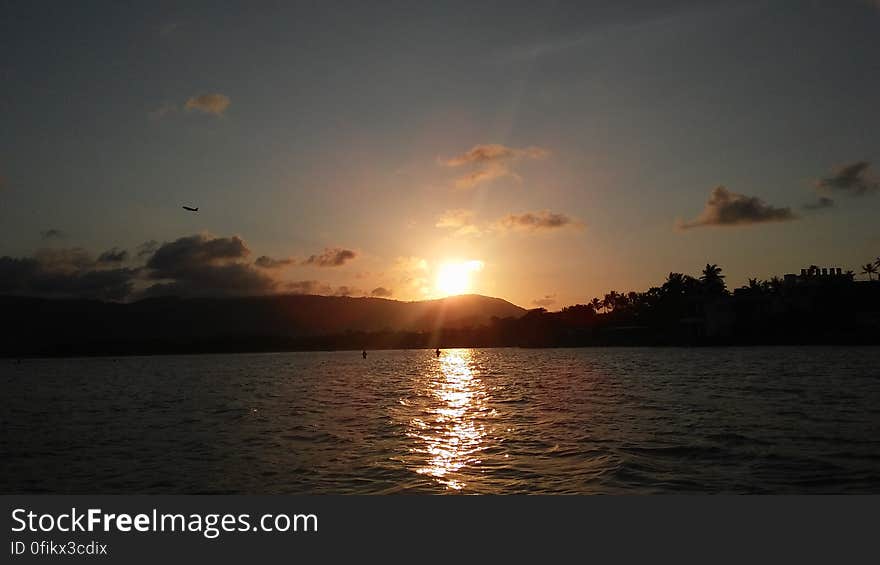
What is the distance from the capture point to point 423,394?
5716 cm

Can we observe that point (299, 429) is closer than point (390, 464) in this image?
No

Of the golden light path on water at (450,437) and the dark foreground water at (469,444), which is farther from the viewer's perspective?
the golden light path on water at (450,437)

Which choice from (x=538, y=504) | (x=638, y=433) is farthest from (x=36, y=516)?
(x=638, y=433)

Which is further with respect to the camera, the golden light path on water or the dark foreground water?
the golden light path on water

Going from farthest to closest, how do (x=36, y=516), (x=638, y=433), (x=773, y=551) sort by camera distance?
(x=638, y=433)
(x=36, y=516)
(x=773, y=551)

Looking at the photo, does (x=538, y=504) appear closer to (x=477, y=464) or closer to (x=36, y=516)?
(x=477, y=464)

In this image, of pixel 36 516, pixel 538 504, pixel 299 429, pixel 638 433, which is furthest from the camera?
pixel 299 429

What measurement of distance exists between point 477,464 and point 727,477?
26.4 feet

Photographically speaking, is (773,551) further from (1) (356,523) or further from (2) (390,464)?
(2) (390,464)

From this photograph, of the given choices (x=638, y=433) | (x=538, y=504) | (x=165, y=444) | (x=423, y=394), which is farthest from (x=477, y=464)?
(x=423, y=394)

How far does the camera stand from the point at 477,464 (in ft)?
73.3

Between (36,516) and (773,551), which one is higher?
(36,516)

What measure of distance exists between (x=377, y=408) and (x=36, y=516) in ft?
106

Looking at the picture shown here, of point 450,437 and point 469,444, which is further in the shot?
point 450,437
